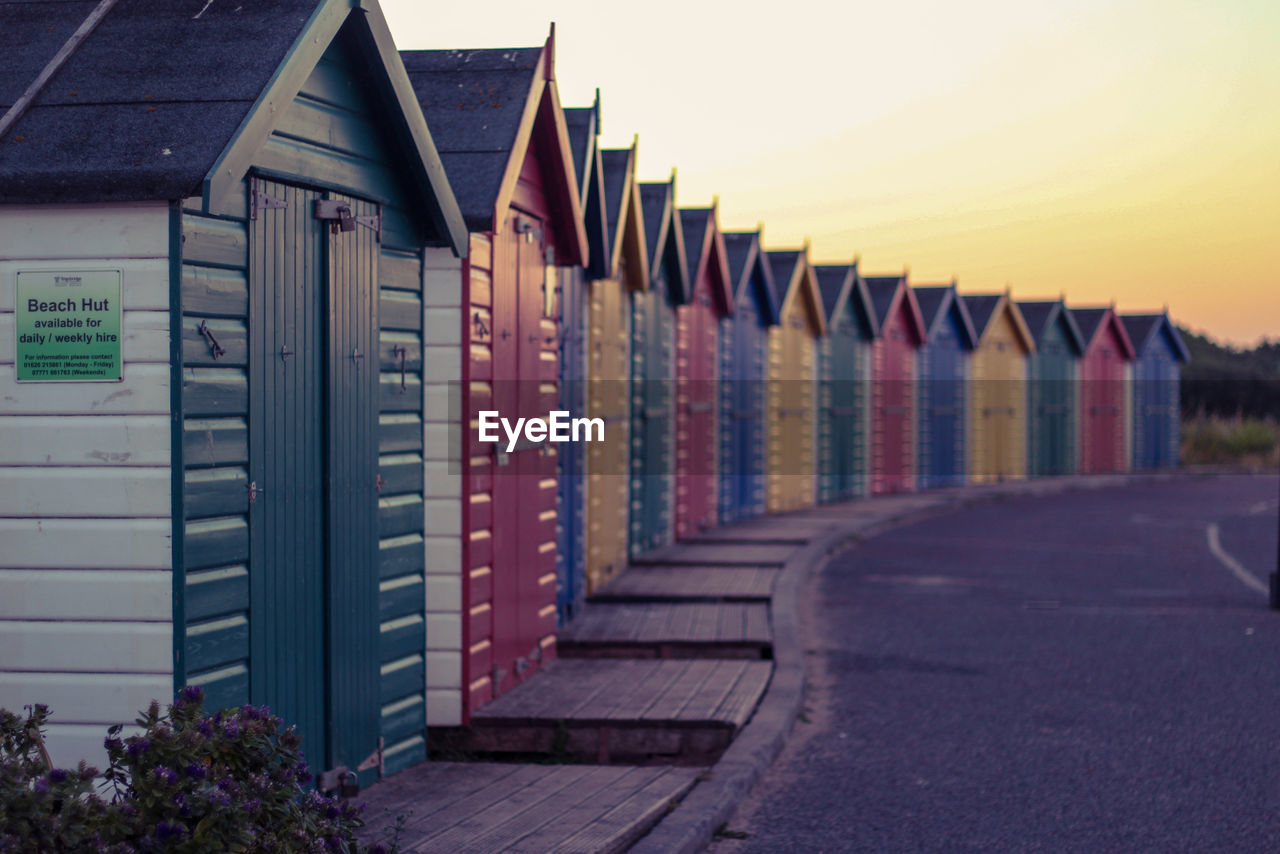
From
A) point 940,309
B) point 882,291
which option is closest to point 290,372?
point 882,291

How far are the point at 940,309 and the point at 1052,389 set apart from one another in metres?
6.13

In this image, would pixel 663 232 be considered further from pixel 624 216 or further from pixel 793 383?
pixel 793 383

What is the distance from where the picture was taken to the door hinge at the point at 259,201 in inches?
223

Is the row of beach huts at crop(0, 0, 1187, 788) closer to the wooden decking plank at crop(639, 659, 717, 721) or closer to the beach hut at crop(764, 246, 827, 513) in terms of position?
the wooden decking plank at crop(639, 659, 717, 721)

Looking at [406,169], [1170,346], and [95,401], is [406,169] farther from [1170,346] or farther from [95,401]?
[1170,346]

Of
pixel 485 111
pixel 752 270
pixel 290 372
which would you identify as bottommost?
pixel 290 372

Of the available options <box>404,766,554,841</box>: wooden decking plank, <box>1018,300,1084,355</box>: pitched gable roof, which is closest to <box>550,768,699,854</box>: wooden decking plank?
<box>404,766,554,841</box>: wooden decking plank

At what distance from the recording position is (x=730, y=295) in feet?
65.2

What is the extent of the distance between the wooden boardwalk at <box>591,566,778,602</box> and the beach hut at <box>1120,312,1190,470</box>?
26.7m

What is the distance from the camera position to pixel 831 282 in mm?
26031

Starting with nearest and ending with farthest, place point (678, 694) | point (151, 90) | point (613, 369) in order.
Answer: point (151, 90)
point (678, 694)
point (613, 369)

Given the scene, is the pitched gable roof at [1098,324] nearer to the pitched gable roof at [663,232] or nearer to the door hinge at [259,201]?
the pitched gable roof at [663,232]

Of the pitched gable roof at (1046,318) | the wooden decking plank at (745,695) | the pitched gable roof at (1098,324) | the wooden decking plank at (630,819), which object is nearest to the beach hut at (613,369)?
the wooden decking plank at (745,695)

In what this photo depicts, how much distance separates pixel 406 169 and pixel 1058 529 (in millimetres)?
16161
